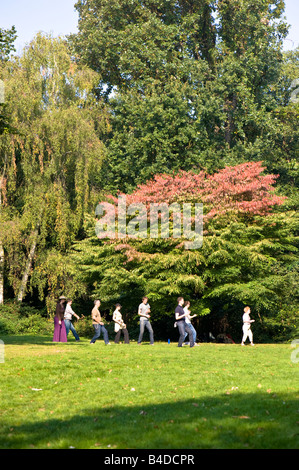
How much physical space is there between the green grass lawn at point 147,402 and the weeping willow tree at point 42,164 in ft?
55.2

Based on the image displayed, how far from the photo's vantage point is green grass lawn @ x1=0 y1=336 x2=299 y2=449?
6973 mm

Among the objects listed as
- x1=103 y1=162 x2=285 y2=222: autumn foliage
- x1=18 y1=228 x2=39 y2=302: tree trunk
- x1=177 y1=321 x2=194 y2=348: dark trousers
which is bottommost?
x1=177 y1=321 x2=194 y2=348: dark trousers

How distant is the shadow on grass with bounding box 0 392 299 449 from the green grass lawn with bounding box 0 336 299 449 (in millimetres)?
12

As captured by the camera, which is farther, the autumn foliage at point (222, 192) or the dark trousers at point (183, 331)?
the autumn foliage at point (222, 192)

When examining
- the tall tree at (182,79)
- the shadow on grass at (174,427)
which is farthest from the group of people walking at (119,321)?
the tall tree at (182,79)

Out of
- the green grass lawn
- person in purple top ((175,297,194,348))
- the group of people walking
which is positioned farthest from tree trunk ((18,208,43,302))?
the green grass lawn

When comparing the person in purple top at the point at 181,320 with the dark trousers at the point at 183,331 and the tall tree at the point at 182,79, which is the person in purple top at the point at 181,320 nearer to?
the dark trousers at the point at 183,331

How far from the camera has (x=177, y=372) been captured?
13078mm

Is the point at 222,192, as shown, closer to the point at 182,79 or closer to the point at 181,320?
the point at 181,320

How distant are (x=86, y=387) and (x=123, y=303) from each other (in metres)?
19.2

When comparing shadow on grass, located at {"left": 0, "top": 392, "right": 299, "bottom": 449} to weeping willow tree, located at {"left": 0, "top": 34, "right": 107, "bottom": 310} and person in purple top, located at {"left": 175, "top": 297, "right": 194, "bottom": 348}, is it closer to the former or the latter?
person in purple top, located at {"left": 175, "top": 297, "right": 194, "bottom": 348}

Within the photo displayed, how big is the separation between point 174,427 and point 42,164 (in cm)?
A: 2587

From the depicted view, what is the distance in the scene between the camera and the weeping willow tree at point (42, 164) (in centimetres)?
3155
